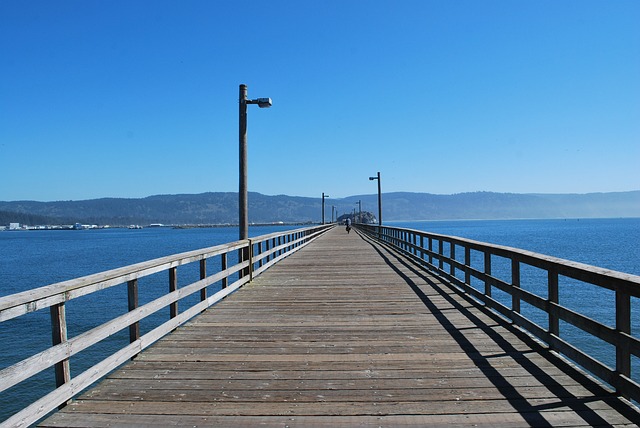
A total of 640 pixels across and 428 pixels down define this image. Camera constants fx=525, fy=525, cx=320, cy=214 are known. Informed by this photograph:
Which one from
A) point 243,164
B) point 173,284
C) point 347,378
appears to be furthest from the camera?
point 243,164

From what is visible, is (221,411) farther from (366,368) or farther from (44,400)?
(366,368)

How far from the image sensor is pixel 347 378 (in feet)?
15.9

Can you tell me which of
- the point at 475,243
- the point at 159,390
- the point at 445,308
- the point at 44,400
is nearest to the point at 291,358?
the point at 159,390

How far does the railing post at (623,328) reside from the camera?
400cm

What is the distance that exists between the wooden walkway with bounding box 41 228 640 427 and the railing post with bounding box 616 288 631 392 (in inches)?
11.2

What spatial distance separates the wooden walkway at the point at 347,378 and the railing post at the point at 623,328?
28 centimetres

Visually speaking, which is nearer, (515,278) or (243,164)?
(515,278)

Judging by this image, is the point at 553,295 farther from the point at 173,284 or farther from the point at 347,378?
the point at 173,284

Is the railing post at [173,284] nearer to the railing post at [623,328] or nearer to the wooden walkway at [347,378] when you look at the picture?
the wooden walkway at [347,378]

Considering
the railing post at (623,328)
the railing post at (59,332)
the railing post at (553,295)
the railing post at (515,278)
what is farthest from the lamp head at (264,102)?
the railing post at (623,328)

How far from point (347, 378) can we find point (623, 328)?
2318 millimetres

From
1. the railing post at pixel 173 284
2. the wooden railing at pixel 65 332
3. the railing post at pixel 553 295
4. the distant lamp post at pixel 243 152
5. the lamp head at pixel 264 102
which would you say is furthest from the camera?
the lamp head at pixel 264 102

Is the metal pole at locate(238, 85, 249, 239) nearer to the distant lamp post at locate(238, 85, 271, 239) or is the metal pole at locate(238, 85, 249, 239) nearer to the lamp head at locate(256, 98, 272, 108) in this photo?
the distant lamp post at locate(238, 85, 271, 239)

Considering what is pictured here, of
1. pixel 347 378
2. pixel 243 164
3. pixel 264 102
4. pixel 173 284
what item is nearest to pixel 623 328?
pixel 347 378
